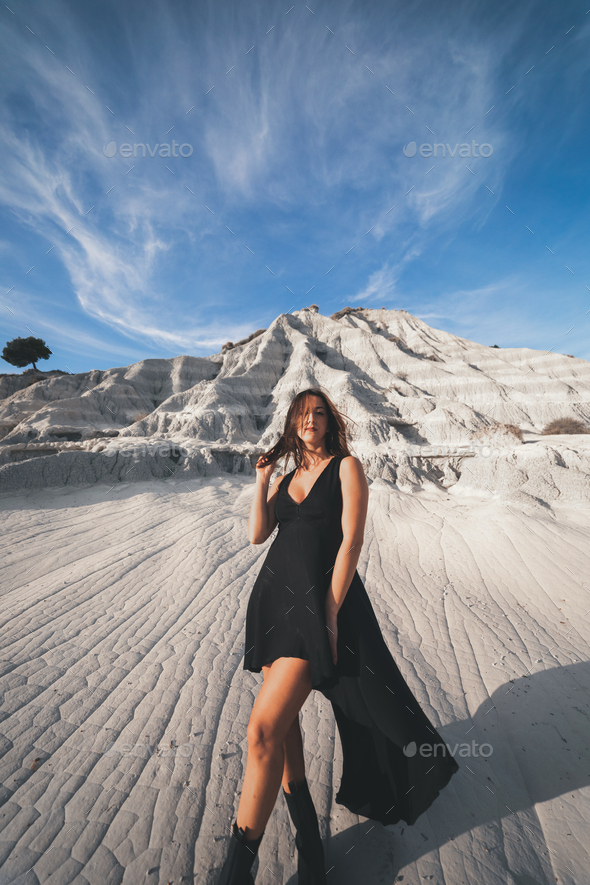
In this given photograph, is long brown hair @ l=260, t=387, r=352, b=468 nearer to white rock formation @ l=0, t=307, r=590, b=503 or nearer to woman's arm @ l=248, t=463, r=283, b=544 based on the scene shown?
woman's arm @ l=248, t=463, r=283, b=544

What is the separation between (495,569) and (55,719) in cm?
597

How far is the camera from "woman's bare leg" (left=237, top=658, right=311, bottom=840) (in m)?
1.46

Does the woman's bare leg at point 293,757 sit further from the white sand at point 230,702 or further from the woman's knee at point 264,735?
the white sand at point 230,702

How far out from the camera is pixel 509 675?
3273 millimetres

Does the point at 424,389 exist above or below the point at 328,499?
above

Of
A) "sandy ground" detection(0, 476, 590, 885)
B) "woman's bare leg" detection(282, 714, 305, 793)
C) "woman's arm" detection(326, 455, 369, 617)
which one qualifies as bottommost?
"sandy ground" detection(0, 476, 590, 885)

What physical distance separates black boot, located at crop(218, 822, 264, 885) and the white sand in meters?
0.32

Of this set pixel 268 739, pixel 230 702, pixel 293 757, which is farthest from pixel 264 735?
pixel 230 702

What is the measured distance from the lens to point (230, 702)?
9.29 feet

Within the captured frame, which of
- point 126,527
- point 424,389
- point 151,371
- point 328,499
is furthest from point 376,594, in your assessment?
point 151,371

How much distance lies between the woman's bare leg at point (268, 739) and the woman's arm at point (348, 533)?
0.33m

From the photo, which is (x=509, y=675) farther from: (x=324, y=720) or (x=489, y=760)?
(x=324, y=720)

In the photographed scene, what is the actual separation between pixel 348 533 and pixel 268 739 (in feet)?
3.03

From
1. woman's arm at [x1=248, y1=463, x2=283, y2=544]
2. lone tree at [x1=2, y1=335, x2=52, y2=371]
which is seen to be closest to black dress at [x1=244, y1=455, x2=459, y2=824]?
woman's arm at [x1=248, y1=463, x2=283, y2=544]
